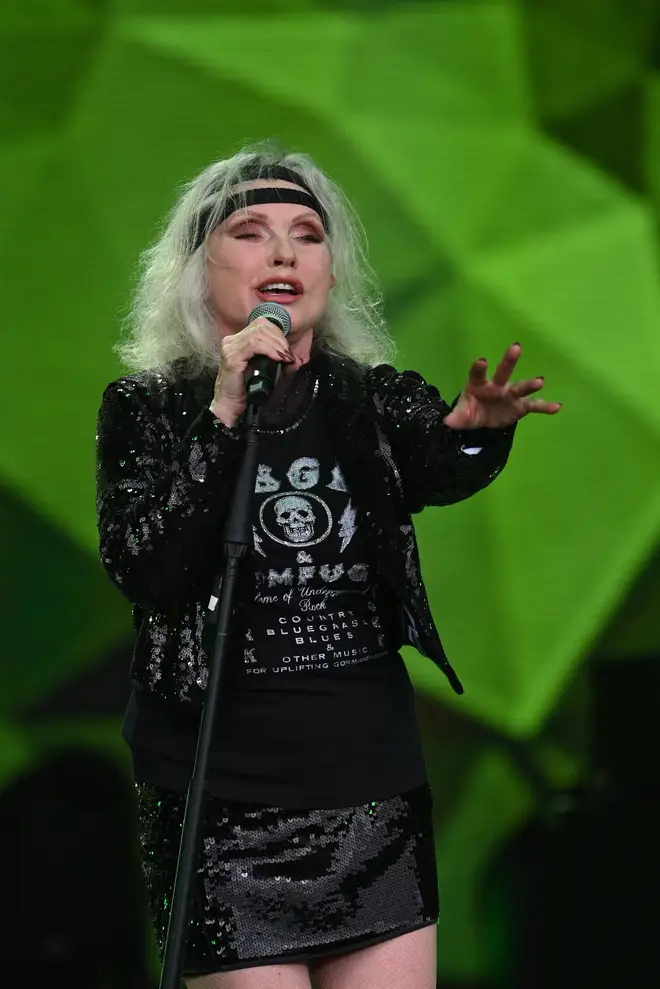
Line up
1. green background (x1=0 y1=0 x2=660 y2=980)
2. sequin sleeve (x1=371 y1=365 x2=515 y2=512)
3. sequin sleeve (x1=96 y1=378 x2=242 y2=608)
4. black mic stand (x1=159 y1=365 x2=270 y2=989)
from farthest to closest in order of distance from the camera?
green background (x1=0 y1=0 x2=660 y2=980) → sequin sleeve (x1=371 y1=365 x2=515 y2=512) → sequin sleeve (x1=96 y1=378 x2=242 y2=608) → black mic stand (x1=159 y1=365 x2=270 y2=989)

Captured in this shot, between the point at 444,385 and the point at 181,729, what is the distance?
1.92 m

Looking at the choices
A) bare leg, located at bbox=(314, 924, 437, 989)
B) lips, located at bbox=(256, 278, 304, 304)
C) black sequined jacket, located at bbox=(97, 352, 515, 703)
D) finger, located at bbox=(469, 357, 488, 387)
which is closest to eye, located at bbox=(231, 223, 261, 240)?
lips, located at bbox=(256, 278, 304, 304)

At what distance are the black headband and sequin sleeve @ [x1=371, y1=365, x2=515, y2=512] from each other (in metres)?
0.29

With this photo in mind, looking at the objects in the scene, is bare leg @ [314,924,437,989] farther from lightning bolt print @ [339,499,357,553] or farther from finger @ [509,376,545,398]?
finger @ [509,376,545,398]

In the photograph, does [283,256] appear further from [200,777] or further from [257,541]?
[200,777]

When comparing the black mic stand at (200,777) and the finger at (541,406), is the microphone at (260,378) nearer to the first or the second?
the black mic stand at (200,777)

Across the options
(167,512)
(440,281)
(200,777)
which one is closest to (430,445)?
(167,512)

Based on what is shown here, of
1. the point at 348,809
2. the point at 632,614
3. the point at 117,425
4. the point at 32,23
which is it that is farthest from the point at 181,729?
the point at 32,23

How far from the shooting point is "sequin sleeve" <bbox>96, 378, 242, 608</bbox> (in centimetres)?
164

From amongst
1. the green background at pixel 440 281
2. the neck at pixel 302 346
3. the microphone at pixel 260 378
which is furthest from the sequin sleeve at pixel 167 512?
the green background at pixel 440 281

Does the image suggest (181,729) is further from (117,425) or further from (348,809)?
(117,425)

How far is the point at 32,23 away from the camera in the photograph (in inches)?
137

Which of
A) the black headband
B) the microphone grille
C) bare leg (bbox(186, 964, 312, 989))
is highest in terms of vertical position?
the black headband

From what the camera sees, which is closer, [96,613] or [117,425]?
[117,425]
